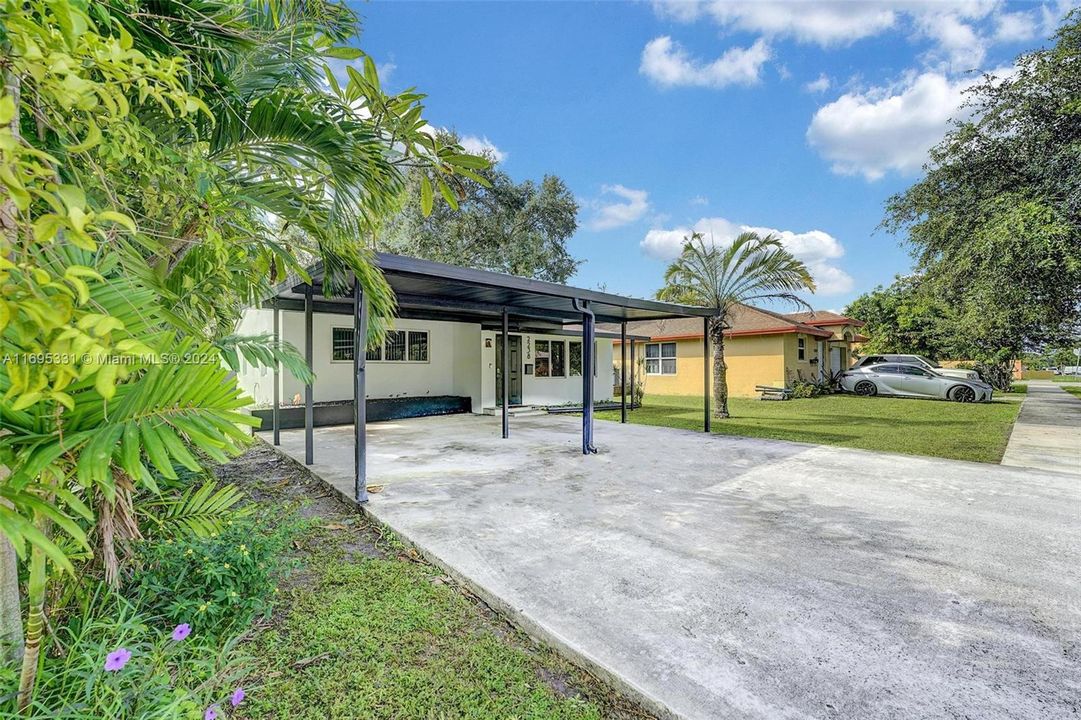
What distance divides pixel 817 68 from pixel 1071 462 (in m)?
9.85

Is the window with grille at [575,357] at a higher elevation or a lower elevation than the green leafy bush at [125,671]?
higher

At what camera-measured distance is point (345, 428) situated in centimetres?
1004

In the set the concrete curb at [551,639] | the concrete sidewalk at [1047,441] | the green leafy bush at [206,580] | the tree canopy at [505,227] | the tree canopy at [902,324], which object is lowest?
the concrete curb at [551,639]

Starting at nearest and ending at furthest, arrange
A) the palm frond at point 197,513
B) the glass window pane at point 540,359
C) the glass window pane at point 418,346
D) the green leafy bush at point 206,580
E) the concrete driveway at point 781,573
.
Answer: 1. the concrete driveway at point 781,573
2. the green leafy bush at point 206,580
3. the palm frond at point 197,513
4. the glass window pane at point 418,346
5. the glass window pane at point 540,359

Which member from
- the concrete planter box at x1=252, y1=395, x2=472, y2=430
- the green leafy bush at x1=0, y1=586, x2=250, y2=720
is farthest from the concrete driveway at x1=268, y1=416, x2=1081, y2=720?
the concrete planter box at x1=252, y1=395, x2=472, y2=430

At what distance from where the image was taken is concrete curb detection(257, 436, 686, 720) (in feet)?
6.65

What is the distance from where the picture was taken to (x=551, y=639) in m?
2.46

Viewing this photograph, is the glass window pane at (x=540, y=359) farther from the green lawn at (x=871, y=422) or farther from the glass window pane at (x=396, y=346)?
the glass window pane at (x=396, y=346)

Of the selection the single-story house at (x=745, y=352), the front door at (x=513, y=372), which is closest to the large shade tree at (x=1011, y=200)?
the single-story house at (x=745, y=352)

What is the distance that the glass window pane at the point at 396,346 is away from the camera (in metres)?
11.8

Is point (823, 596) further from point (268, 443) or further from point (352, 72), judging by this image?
point (268, 443)

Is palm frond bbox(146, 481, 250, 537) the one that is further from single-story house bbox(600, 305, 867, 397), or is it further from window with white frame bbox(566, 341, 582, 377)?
single-story house bbox(600, 305, 867, 397)

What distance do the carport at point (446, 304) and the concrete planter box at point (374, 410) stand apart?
163 centimetres

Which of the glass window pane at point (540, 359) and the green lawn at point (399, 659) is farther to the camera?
the glass window pane at point (540, 359)
